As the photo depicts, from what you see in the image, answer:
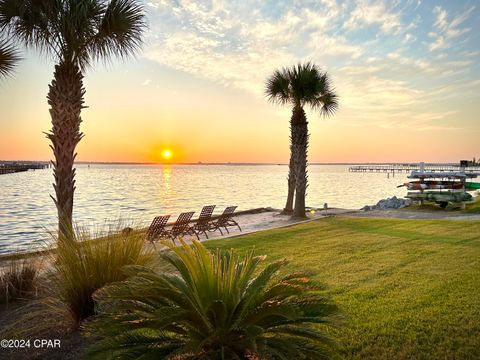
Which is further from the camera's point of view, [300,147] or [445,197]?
[445,197]

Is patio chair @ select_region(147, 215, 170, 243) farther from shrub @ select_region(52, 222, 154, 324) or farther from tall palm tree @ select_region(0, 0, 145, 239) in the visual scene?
shrub @ select_region(52, 222, 154, 324)

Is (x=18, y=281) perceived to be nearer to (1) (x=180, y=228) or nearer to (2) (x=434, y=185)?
(1) (x=180, y=228)

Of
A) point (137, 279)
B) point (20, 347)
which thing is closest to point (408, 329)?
point (137, 279)

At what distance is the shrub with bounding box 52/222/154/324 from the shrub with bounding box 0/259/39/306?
1524 mm

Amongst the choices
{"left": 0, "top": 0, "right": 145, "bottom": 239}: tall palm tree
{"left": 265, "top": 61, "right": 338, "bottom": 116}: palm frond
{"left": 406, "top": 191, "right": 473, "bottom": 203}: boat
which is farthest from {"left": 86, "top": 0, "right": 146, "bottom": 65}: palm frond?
{"left": 406, "top": 191, "right": 473, "bottom": 203}: boat

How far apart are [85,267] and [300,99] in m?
16.7

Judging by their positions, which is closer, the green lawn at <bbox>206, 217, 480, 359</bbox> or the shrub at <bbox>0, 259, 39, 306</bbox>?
the green lawn at <bbox>206, 217, 480, 359</bbox>

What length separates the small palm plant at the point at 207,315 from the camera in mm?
3039

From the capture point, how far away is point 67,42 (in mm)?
8445

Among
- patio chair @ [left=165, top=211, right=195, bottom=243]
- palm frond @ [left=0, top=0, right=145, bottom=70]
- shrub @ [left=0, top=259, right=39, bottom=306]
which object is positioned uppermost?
palm frond @ [left=0, top=0, right=145, bottom=70]

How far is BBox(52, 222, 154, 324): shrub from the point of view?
14.0ft

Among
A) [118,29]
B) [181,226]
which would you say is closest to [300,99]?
[181,226]

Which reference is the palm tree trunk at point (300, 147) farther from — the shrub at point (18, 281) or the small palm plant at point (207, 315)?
the small palm plant at point (207, 315)

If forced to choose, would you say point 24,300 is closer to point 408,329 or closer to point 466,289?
point 408,329
